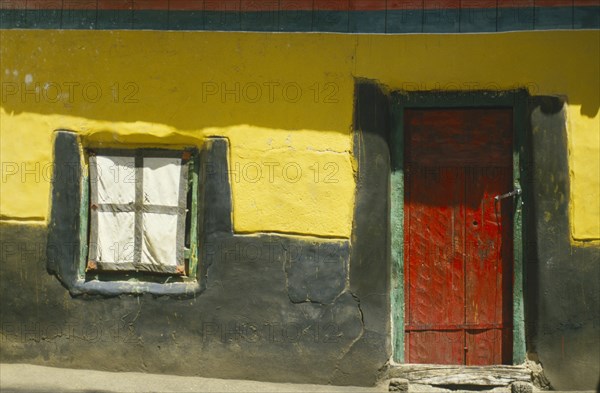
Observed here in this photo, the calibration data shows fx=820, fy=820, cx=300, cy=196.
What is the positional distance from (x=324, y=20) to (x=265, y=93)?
0.70 metres

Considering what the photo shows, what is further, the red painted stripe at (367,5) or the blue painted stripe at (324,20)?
the red painted stripe at (367,5)

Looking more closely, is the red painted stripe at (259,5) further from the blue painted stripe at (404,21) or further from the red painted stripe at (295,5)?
the blue painted stripe at (404,21)

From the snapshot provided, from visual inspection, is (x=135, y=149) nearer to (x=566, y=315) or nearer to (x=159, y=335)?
(x=159, y=335)

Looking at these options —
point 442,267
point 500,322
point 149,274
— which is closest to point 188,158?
point 149,274

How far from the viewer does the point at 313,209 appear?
19.9ft

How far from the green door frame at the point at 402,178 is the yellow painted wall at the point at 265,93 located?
10 centimetres

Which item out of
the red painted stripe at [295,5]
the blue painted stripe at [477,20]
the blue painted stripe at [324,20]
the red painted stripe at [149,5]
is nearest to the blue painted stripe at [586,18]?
the blue painted stripe at [324,20]

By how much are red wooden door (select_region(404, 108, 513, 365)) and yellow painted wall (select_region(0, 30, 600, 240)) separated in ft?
1.21

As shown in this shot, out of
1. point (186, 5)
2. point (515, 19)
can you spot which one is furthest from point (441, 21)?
point (186, 5)

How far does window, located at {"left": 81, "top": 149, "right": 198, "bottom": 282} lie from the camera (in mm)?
6203

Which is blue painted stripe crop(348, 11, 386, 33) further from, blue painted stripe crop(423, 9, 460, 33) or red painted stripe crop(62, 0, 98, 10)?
red painted stripe crop(62, 0, 98, 10)

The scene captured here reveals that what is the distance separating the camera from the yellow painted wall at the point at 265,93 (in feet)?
19.5

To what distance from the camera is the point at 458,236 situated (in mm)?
6137

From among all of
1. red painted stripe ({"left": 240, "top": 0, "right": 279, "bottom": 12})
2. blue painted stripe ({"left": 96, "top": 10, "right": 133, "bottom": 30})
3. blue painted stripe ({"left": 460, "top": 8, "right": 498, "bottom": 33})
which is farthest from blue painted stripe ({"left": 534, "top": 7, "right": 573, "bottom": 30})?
blue painted stripe ({"left": 96, "top": 10, "right": 133, "bottom": 30})
